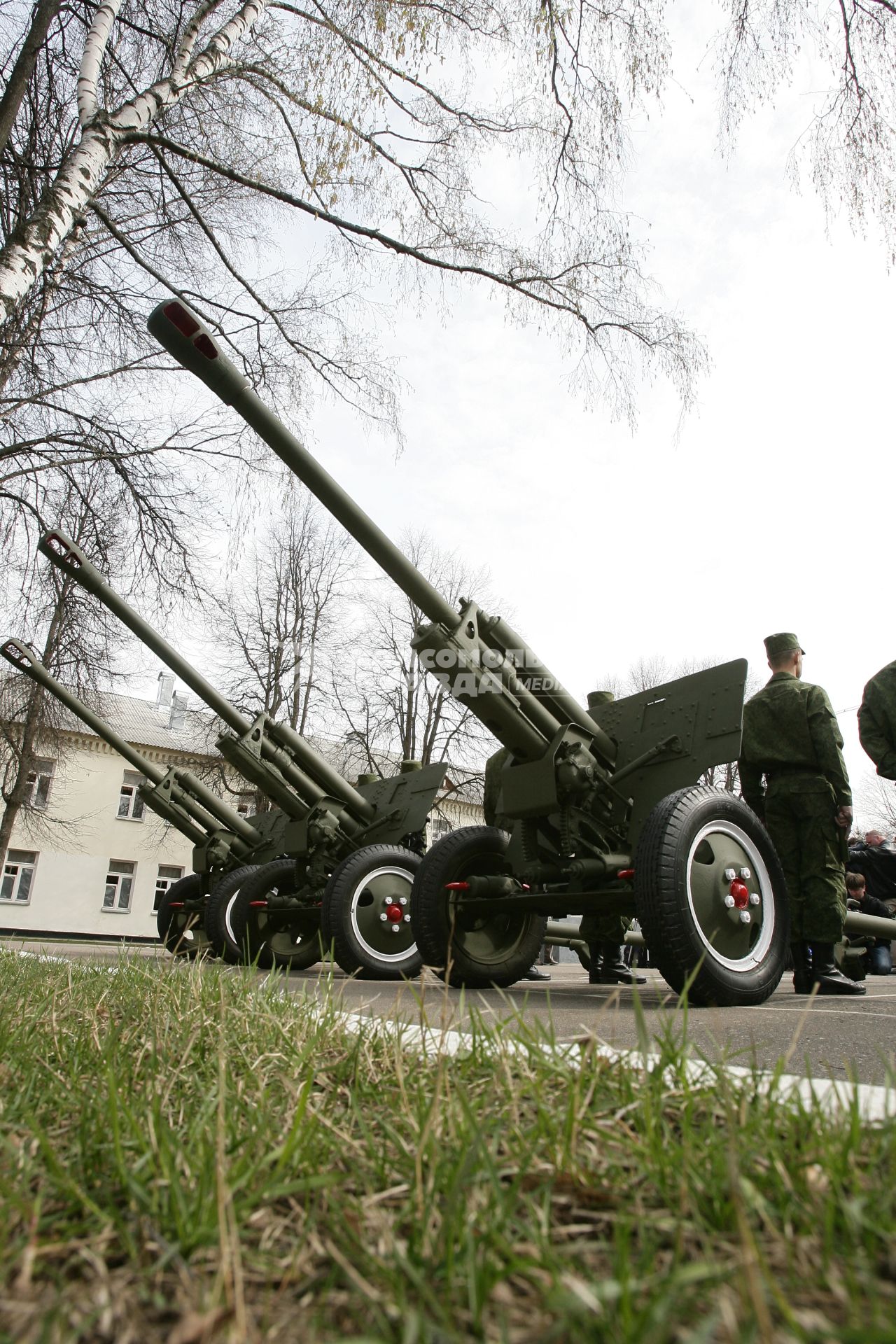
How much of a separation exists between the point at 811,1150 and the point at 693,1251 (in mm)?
239

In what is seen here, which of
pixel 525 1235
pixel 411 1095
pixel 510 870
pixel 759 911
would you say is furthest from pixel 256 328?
pixel 525 1235

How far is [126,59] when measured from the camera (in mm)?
6164

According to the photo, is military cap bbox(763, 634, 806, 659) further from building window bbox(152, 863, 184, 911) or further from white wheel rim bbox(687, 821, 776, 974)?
building window bbox(152, 863, 184, 911)

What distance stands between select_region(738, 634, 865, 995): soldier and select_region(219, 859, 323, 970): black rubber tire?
13.0ft

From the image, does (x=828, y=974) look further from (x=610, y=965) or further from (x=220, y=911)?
(x=220, y=911)

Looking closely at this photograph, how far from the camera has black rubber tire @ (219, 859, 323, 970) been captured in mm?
7574

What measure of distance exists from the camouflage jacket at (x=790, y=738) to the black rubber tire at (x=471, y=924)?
4.52 feet

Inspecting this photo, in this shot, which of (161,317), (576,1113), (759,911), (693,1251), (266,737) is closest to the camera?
(693,1251)

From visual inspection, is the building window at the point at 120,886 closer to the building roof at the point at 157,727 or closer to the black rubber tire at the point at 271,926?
the building roof at the point at 157,727

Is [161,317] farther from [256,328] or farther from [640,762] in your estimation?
[256,328]

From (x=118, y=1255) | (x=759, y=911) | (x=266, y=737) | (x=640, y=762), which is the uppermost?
(x=266, y=737)

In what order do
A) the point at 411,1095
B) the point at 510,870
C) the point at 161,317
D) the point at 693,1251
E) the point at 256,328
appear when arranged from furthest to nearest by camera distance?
the point at 256,328 < the point at 510,870 < the point at 161,317 < the point at 411,1095 < the point at 693,1251

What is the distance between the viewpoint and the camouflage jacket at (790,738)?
465 cm

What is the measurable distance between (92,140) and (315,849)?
5.22m
